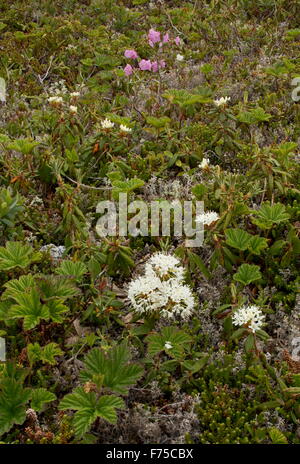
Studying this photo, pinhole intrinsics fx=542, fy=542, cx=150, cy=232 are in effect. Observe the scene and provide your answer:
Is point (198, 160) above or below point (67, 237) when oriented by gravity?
above

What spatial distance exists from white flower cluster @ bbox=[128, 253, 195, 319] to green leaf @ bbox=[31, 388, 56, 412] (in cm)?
73

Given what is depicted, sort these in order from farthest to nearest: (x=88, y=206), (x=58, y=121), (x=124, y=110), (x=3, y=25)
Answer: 1. (x=3, y=25)
2. (x=124, y=110)
3. (x=58, y=121)
4. (x=88, y=206)

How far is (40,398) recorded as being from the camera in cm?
305

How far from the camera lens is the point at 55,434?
9.95 feet

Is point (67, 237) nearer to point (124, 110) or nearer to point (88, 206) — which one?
point (88, 206)

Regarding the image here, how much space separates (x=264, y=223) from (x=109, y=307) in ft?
4.25

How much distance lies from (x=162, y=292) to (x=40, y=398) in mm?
929

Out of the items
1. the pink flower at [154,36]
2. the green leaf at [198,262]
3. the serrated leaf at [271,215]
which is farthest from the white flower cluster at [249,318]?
the pink flower at [154,36]

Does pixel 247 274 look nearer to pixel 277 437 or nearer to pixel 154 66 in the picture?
pixel 277 437

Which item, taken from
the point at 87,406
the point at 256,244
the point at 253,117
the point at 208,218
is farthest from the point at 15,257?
the point at 253,117

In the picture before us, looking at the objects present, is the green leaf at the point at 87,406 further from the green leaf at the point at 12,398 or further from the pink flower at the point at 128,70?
the pink flower at the point at 128,70

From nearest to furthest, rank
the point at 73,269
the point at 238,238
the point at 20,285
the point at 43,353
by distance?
the point at 43,353 → the point at 20,285 → the point at 73,269 → the point at 238,238

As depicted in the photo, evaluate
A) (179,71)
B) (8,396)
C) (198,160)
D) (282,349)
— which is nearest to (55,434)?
(8,396)

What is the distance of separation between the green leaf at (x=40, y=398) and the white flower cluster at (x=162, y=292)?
28.7 inches
